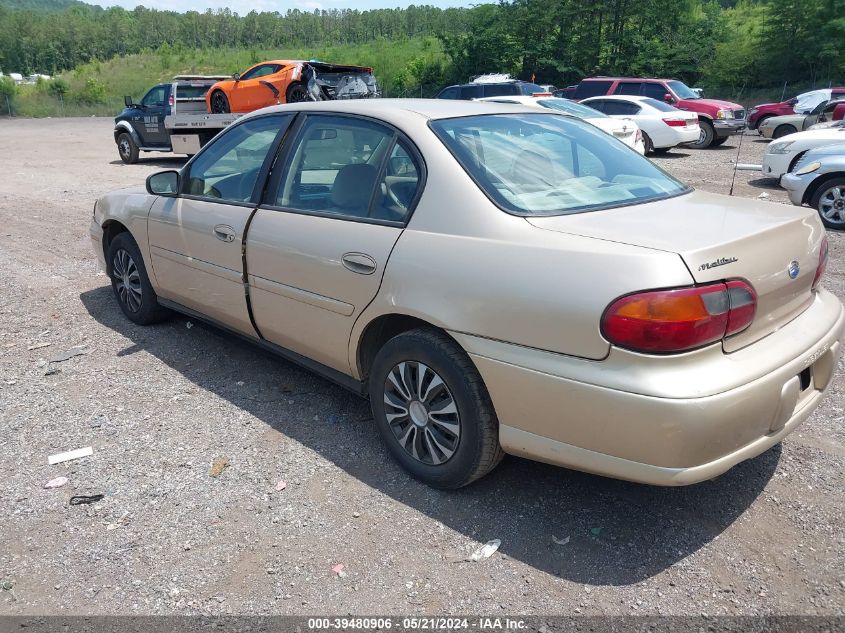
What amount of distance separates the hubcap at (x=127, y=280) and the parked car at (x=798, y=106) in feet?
68.7

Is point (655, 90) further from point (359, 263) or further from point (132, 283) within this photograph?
point (359, 263)

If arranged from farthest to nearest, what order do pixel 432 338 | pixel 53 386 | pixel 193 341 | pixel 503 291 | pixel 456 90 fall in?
1. pixel 456 90
2. pixel 193 341
3. pixel 53 386
4. pixel 432 338
5. pixel 503 291

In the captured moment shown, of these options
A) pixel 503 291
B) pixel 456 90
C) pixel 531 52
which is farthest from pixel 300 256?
pixel 531 52

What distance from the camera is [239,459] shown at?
3.61 m

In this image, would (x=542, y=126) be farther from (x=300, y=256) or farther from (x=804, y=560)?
(x=804, y=560)

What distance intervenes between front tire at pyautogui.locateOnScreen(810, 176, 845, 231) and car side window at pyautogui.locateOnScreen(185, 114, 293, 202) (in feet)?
24.2

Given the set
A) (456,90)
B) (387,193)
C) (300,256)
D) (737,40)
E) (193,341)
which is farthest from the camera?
(737,40)

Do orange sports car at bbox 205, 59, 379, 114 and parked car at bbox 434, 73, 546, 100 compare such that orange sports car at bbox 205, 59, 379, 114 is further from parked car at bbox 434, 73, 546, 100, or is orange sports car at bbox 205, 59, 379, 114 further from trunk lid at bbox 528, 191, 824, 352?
trunk lid at bbox 528, 191, 824, 352

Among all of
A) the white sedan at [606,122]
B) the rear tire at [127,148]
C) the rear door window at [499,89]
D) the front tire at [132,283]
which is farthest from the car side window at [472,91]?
the front tire at [132,283]

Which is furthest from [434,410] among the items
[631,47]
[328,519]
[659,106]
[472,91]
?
[631,47]

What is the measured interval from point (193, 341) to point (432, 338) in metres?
2.80

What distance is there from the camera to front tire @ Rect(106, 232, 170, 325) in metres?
5.25

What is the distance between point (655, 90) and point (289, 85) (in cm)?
1052

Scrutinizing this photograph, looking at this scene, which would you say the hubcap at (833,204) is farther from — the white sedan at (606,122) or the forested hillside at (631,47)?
the forested hillside at (631,47)
